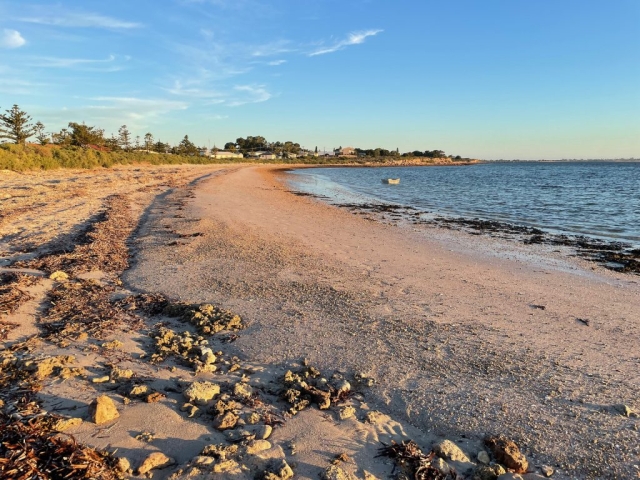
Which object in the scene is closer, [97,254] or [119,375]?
[119,375]

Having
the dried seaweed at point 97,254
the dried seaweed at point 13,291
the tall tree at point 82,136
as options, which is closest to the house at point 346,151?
the tall tree at point 82,136

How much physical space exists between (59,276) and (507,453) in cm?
631

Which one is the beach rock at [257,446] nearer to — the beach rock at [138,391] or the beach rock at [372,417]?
the beach rock at [372,417]

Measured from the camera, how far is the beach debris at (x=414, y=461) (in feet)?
7.75

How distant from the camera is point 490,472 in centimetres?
239

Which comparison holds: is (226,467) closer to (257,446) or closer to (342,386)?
(257,446)

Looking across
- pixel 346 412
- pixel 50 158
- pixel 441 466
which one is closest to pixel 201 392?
pixel 346 412

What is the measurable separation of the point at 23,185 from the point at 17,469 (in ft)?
61.0

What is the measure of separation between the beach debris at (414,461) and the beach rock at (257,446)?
0.76 meters

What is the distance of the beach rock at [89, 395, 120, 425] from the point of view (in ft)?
8.53

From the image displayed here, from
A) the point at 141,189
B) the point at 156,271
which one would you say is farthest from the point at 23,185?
the point at 156,271

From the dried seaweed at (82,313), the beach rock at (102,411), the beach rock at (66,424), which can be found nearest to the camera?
the beach rock at (66,424)

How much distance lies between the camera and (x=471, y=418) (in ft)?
9.55

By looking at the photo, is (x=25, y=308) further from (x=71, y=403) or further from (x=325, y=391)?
(x=325, y=391)
